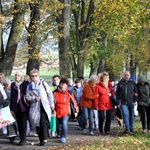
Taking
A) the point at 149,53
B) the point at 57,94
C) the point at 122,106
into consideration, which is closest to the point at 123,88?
the point at 122,106

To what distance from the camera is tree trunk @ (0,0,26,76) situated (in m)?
18.3

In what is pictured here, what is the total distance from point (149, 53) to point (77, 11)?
48.4 ft

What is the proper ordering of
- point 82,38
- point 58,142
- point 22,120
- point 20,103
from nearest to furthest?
1. point 20,103
2. point 22,120
3. point 58,142
4. point 82,38

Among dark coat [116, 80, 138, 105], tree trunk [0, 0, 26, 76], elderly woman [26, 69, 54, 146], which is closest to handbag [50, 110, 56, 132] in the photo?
elderly woman [26, 69, 54, 146]

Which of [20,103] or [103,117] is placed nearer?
[20,103]

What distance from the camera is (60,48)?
24422mm

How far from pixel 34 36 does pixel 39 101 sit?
370 inches

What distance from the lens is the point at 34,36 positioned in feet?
64.5

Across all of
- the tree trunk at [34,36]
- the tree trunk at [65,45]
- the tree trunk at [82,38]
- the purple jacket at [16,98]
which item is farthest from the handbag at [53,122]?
the tree trunk at [82,38]

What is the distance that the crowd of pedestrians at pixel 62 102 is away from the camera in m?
10.7

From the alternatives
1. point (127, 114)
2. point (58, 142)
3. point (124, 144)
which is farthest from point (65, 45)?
point (124, 144)

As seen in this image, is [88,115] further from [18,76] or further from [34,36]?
[34,36]

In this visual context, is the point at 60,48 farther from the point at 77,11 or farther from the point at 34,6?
the point at 77,11

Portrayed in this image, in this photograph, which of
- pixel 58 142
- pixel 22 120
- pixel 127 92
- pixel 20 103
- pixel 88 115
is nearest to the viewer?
pixel 20 103
